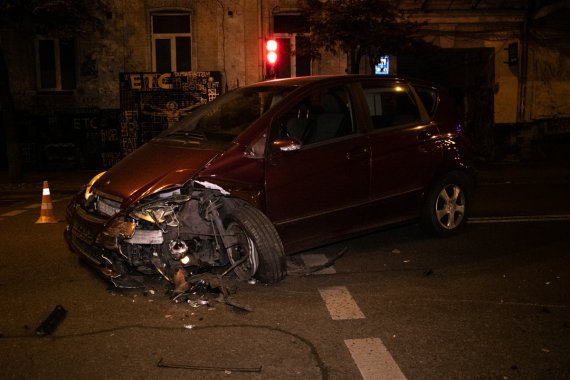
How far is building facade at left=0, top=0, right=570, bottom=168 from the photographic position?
658 inches

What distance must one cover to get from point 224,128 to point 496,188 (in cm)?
725

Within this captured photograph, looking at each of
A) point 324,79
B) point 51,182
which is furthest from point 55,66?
point 324,79

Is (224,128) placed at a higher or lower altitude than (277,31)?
lower

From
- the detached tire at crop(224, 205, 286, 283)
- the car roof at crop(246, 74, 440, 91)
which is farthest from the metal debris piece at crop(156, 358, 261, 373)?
the car roof at crop(246, 74, 440, 91)

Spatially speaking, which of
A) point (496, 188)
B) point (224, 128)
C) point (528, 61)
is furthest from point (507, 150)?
point (224, 128)

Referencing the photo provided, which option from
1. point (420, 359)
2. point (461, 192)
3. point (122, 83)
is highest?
point (122, 83)

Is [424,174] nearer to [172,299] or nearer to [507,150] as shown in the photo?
[172,299]

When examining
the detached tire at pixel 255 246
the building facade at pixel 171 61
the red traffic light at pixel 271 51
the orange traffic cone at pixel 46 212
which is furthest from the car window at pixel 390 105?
the building facade at pixel 171 61

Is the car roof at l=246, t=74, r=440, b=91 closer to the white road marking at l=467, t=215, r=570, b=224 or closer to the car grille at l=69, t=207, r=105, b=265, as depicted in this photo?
the car grille at l=69, t=207, r=105, b=265

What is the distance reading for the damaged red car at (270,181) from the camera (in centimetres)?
491

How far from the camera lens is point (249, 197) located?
→ 5105 mm

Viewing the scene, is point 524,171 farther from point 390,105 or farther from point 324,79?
point 324,79

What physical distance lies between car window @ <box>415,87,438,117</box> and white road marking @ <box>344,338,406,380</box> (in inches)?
131

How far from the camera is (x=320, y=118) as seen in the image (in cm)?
587
